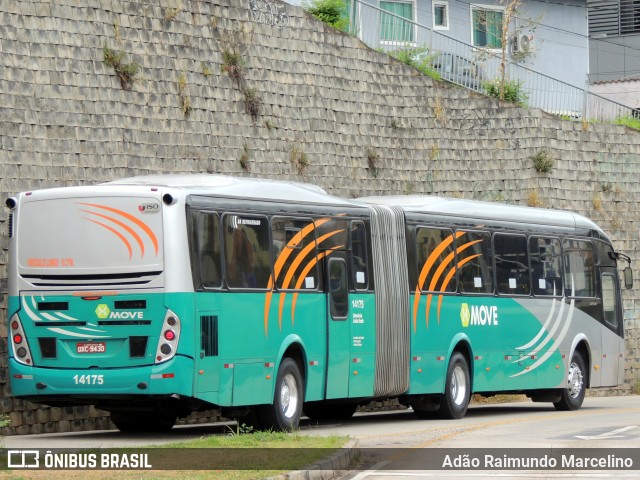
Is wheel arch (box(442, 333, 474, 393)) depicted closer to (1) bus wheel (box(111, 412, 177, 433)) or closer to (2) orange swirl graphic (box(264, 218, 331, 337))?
(2) orange swirl graphic (box(264, 218, 331, 337))

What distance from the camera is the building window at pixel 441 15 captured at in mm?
43844

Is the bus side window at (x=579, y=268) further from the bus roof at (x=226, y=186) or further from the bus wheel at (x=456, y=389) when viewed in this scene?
the bus roof at (x=226, y=186)

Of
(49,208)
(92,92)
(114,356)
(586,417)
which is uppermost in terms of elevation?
(92,92)

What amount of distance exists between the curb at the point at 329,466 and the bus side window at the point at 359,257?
4906 millimetres

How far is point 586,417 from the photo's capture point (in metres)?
23.7

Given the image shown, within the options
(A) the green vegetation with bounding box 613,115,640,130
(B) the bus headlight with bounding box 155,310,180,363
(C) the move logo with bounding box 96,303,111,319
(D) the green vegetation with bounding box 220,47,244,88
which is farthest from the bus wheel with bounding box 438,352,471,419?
(A) the green vegetation with bounding box 613,115,640,130

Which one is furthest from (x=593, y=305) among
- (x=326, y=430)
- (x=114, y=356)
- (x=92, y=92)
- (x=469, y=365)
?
(x=114, y=356)

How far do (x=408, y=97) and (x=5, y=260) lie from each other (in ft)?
41.7

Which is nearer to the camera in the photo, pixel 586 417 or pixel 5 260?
pixel 5 260

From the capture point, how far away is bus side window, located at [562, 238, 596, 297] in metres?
26.8

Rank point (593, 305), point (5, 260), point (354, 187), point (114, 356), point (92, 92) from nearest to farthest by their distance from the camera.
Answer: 1. point (114, 356)
2. point (5, 260)
3. point (92, 92)
4. point (593, 305)
5. point (354, 187)

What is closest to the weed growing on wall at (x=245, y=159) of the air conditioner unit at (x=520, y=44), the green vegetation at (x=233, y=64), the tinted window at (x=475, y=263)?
the green vegetation at (x=233, y=64)

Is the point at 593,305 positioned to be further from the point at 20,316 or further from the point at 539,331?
the point at 20,316

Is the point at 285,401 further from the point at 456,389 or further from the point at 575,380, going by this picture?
the point at 575,380
